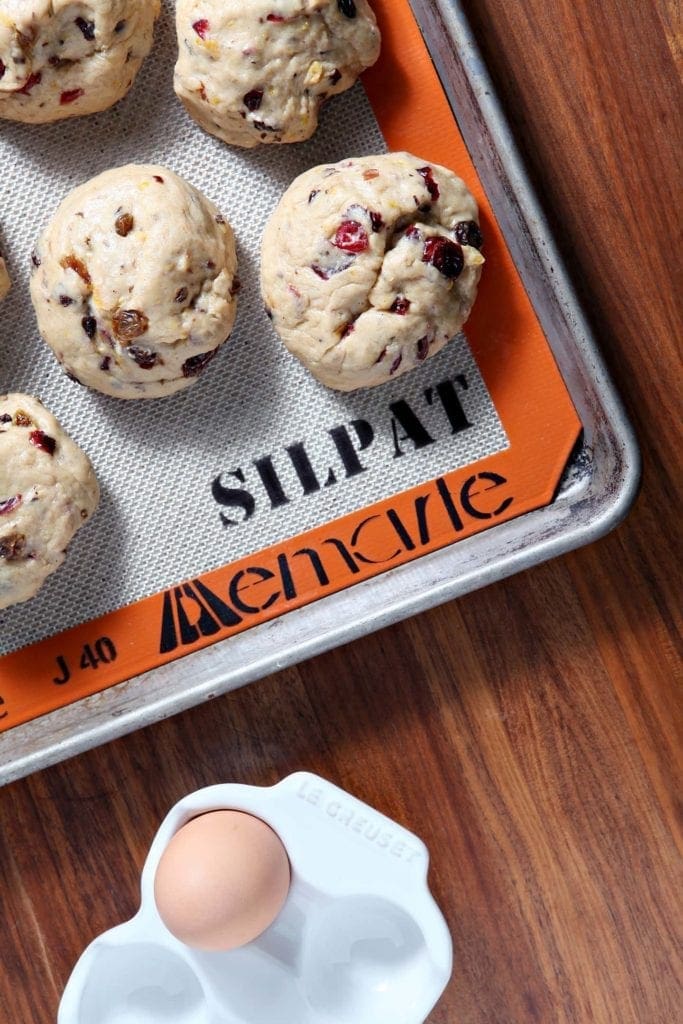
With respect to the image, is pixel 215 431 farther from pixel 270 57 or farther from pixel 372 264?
pixel 270 57

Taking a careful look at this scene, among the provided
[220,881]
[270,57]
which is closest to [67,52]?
[270,57]

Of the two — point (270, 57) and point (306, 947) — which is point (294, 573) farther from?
point (270, 57)

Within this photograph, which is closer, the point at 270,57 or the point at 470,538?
the point at 270,57

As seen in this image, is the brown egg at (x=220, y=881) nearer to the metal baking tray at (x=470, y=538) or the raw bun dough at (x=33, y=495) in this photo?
the metal baking tray at (x=470, y=538)

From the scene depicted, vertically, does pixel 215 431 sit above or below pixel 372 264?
below

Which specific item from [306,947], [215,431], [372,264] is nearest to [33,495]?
[215,431]

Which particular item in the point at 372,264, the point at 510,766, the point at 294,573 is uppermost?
the point at 372,264

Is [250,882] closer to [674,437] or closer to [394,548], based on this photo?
[394,548]
